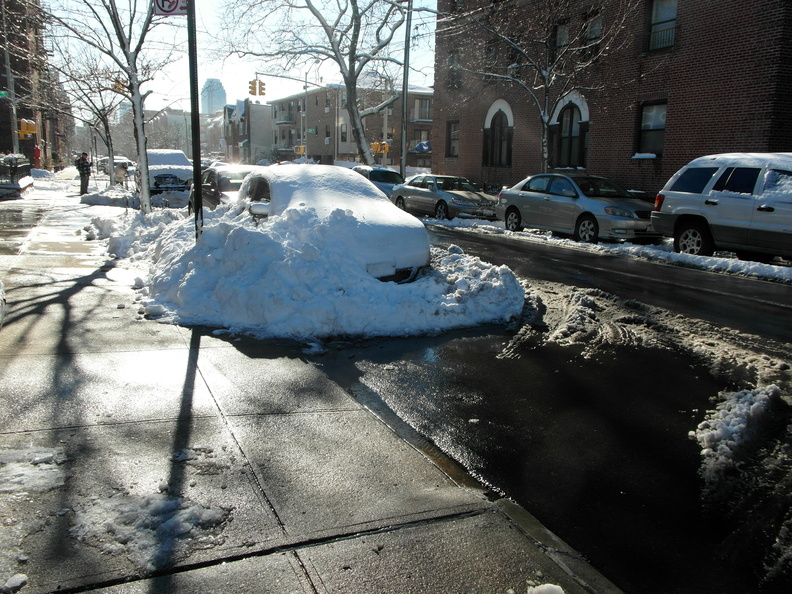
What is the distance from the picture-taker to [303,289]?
7066 mm

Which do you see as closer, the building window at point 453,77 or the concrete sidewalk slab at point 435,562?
the concrete sidewalk slab at point 435,562

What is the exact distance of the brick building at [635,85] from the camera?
18078mm

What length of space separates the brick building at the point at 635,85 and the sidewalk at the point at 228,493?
17.9m

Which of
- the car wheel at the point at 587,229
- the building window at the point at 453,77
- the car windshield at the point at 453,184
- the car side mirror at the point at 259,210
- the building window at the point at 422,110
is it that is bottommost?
the car wheel at the point at 587,229

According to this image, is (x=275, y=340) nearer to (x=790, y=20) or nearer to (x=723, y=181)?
(x=723, y=181)

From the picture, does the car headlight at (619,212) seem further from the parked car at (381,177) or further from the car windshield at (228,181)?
the parked car at (381,177)

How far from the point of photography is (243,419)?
455 cm

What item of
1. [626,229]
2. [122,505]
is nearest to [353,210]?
[122,505]

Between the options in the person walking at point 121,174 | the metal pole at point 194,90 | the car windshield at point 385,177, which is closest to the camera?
the metal pole at point 194,90

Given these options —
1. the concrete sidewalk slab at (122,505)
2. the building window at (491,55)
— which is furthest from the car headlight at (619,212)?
the concrete sidewalk slab at (122,505)

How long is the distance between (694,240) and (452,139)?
20926 millimetres

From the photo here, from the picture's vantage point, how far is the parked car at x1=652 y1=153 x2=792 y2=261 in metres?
11.6

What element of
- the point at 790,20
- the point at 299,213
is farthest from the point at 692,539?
the point at 790,20

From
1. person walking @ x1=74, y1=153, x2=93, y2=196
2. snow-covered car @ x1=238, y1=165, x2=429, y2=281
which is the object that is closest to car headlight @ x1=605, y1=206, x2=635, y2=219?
snow-covered car @ x1=238, y1=165, x2=429, y2=281
